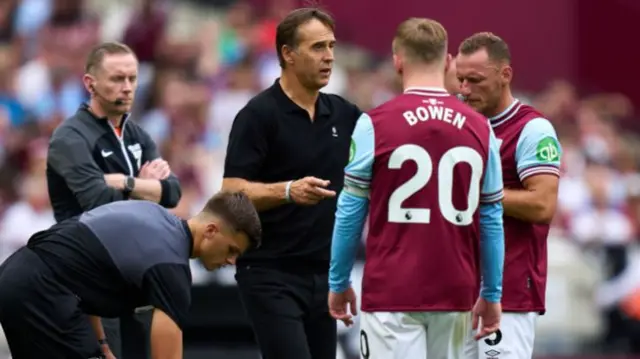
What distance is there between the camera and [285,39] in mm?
8656

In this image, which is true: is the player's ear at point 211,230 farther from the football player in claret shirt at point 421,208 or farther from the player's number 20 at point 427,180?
the player's number 20 at point 427,180

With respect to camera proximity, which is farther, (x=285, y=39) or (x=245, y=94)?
(x=245, y=94)

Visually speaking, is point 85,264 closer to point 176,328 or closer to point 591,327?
point 176,328

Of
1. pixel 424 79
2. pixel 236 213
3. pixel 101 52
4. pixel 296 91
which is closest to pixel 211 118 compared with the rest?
pixel 101 52

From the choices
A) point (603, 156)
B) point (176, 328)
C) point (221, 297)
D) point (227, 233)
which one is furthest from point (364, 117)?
point (603, 156)

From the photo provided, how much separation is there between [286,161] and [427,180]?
4.86 feet

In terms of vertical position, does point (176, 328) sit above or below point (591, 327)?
above

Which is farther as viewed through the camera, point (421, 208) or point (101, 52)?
point (101, 52)

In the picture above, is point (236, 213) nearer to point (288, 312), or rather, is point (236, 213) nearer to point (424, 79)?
point (424, 79)

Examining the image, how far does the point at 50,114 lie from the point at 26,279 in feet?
27.5

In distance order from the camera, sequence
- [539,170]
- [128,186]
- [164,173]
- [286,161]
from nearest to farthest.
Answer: [539,170], [286,161], [128,186], [164,173]

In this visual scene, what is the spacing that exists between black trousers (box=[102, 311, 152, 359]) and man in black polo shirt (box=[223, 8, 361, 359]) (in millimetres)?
783

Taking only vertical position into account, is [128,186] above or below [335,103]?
below

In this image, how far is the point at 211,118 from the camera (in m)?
16.4
